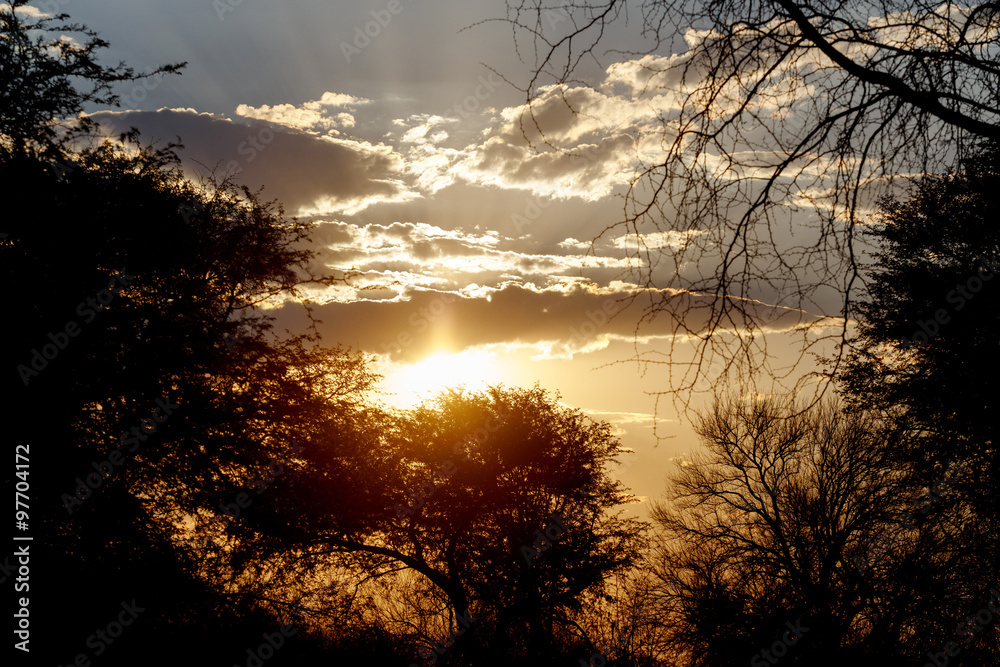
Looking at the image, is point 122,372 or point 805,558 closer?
point 122,372

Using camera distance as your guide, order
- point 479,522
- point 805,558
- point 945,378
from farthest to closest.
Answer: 1. point 479,522
2. point 805,558
3. point 945,378

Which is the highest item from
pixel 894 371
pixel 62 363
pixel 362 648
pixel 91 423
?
pixel 894 371

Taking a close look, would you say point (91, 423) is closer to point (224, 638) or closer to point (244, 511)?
point (244, 511)

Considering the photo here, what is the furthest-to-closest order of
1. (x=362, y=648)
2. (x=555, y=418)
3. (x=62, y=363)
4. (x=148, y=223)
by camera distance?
(x=555, y=418)
(x=362, y=648)
(x=148, y=223)
(x=62, y=363)

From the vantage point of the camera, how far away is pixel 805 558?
17.7m

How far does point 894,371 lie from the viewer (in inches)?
420

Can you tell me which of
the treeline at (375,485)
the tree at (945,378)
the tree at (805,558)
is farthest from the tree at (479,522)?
the tree at (945,378)

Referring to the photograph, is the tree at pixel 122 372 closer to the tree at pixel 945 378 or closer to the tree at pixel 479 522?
the tree at pixel 479 522

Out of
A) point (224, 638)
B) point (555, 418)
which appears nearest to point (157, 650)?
point (224, 638)

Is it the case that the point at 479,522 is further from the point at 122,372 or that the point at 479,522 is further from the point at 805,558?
the point at 122,372

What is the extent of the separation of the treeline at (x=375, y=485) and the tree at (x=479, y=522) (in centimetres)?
12

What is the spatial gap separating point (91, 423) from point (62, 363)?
1.10m

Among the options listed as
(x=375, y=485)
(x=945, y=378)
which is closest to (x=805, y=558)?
(x=945, y=378)

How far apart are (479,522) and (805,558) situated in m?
11.5
